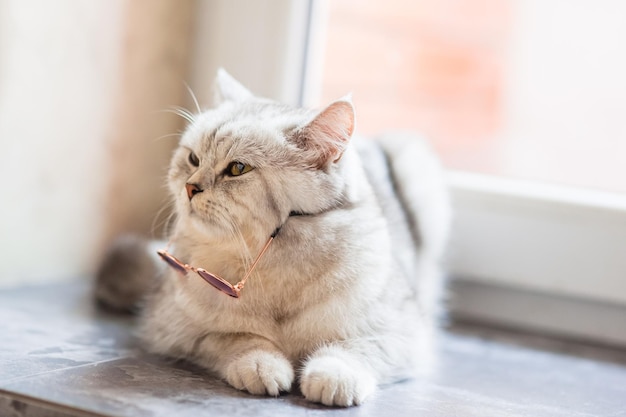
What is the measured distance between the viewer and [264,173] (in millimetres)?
1165

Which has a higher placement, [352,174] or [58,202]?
[352,174]

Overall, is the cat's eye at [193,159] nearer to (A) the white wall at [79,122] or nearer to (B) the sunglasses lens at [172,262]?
(B) the sunglasses lens at [172,262]

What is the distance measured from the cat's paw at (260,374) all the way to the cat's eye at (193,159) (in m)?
0.33

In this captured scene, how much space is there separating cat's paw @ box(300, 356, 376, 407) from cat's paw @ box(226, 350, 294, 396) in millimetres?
29

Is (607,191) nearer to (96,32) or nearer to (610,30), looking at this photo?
(610,30)

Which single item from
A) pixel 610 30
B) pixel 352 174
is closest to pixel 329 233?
pixel 352 174

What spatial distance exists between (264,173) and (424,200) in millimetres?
682

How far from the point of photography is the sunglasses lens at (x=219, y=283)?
3.80ft

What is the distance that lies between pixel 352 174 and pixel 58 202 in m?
0.71

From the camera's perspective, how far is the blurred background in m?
1.58

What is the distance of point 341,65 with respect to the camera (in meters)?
1.87

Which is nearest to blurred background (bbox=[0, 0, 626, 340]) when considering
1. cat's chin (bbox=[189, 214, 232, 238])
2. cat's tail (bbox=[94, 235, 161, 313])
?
cat's tail (bbox=[94, 235, 161, 313])

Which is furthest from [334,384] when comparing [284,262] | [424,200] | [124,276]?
[424,200]

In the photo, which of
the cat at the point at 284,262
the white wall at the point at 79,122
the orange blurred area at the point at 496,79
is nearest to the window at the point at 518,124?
the orange blurred area at the point at 496,79
